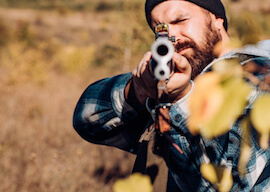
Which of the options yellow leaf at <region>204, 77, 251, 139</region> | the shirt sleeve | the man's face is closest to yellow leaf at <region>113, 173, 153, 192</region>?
yellow leaf at <region>204, 77, 251, 139</region>

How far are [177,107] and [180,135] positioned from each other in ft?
0.34

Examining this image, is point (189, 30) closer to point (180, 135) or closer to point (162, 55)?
→ point (180, 135)

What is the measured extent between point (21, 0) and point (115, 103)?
29.6 metres

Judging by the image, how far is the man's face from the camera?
107cm

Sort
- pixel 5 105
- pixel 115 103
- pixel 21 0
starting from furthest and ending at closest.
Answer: pixel 21 0 < pixel 5 105 < pixel 115 103

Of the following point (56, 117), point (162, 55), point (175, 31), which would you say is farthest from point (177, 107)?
point (56, 117)

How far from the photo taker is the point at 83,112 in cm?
114

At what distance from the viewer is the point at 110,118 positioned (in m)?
1.08

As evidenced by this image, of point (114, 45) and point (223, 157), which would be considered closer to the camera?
point (223, 157)

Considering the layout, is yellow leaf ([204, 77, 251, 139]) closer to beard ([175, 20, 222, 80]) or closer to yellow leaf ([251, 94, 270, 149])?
yellow leaf ([251, 94, 270, 149])

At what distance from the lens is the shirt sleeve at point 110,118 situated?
1.04 meters

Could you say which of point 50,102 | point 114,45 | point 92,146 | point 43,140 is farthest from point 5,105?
point 114,45

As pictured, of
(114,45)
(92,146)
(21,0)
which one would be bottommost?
(92,146)

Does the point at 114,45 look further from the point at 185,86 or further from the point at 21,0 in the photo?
the point at 21,0
